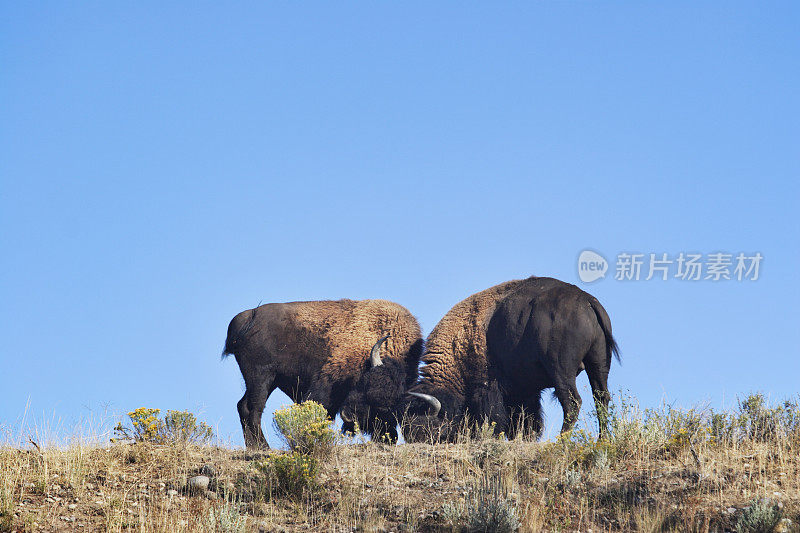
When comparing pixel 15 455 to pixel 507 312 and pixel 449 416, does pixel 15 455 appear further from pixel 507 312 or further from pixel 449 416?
pixel 507 312

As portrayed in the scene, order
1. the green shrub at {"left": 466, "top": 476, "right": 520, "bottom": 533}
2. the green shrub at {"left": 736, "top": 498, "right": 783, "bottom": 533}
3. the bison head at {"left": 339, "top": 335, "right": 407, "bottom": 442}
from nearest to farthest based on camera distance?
the green shrub at {"left": 736, "top": 498, "right": 783, "bottom": 533}, the green shrub at {"left": 466, "top": 476, "right": 520, "bottom": 533}, the bison head at {"left": 339, "top": 335, "right": 407, "bottom": 442}

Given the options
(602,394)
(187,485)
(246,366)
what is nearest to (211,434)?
(187,485)

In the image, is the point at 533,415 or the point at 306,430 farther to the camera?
Result: the point at 533,415

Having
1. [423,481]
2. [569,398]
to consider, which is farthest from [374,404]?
[423,481]

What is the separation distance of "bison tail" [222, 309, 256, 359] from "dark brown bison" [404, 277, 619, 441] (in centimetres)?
281

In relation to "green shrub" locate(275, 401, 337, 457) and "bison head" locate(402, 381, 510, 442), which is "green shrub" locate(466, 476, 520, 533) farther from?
"bison head" locate(402, 381, 510, 442)

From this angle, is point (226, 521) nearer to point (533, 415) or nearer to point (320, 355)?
point (320, 355)

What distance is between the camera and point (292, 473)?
25.5 ft

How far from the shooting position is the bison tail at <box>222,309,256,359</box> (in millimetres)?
12930

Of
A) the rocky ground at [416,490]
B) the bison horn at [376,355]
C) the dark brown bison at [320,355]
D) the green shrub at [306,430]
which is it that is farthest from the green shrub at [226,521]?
the bison horn at [376,355]

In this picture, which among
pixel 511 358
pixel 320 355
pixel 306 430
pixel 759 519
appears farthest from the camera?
pixel 320 355

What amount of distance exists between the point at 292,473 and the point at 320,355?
16.8ft

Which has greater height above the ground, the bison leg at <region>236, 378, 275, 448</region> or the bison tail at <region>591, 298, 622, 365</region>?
the bison tail at <region>591, 298, 622, 365</region>

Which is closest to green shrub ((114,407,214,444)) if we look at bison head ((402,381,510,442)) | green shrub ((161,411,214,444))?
green shrub ((161,411,214,444))
